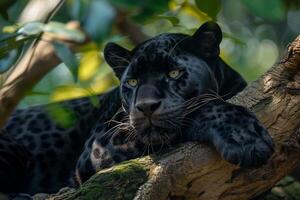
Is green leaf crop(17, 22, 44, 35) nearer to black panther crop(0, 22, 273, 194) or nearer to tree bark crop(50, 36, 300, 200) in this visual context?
tree bark crop(50, 36, 300, 200)

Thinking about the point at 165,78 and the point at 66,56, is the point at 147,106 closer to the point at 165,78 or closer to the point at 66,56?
the point at 165,78

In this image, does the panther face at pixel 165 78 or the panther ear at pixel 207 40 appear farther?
the panther ear at pixel 207 40

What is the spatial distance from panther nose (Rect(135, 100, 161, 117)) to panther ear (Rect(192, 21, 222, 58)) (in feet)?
1.90

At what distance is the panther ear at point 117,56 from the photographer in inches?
147

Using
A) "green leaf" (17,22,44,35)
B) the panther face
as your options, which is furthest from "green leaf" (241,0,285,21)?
the panther face

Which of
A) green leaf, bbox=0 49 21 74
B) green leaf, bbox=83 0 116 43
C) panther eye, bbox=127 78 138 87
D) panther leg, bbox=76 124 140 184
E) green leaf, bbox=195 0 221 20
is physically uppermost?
green leaf, bbox=83 0 116 43

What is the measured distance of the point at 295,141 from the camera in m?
3.04

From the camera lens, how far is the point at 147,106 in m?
3.16

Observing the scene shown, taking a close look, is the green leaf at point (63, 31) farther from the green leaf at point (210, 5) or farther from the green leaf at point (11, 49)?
the green leaf at point (210, 5)

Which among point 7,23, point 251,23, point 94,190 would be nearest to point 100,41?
point 7,23

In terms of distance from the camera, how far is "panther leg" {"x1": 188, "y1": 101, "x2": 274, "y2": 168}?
2.76 metres

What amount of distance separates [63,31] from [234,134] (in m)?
1.58

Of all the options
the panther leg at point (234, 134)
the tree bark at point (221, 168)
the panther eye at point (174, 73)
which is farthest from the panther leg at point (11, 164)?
the panther leg at point (234, 134)

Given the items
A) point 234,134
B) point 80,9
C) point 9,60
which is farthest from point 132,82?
point 80,9
